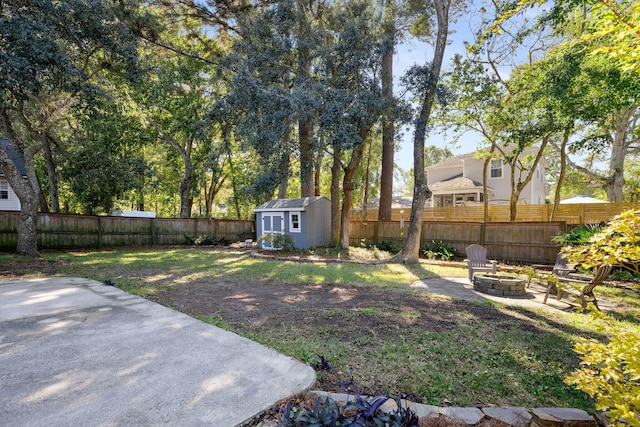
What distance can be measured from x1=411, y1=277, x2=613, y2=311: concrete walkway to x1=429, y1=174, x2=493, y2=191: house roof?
13.5m

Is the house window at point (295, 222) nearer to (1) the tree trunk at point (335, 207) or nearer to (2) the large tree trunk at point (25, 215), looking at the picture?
(1) the tree trunk at point (335, 207)

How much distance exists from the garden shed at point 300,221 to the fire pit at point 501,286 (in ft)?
24.6

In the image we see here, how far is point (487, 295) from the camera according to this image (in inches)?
235

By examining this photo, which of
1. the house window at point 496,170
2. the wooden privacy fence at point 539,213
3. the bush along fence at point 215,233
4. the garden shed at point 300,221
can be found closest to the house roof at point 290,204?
the garden shed at point 300,221

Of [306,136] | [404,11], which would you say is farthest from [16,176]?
[404,11]

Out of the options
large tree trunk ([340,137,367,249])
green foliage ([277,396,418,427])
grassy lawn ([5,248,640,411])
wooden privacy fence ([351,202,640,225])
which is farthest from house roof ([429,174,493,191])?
green foliage ([277,396,418,427])

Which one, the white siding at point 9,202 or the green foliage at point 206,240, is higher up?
the white siding at point 9,202

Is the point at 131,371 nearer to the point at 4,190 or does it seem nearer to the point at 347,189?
the point at 347,189

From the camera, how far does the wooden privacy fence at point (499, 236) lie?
961 centimetres

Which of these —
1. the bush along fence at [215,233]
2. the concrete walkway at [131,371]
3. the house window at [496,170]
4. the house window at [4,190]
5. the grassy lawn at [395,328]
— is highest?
the house window at [496,170]

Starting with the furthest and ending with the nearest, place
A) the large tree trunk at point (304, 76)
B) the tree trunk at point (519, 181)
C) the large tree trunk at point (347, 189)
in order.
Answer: the tree trunk at point (519, 181)
the large tree trunk at point (347, 189)
the large tree trunk at point (304, 76)

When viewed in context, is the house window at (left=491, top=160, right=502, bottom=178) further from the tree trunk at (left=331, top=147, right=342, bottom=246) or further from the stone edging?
the stone edging

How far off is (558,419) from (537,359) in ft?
3.81

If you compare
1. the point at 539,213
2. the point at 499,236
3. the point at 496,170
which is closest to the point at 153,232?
the point at 499,236
